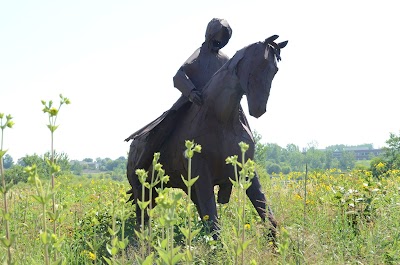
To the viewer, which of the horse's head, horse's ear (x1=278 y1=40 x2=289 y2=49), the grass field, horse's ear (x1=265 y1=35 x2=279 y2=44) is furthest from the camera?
horse's ear (x1=278 y1=40 x2=289 y2=49)

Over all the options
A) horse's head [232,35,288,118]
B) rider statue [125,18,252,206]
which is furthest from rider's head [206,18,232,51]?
horse's head [232,35,288,118]

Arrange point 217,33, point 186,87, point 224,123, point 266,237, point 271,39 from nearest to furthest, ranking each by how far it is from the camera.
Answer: point 266,237 → point 271,39 → point 224,123 → point 186,87 → point 217,33

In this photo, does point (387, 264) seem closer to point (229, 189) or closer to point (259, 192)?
point (259, 192)

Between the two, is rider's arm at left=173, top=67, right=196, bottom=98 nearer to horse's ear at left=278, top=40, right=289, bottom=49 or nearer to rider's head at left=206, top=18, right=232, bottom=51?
rider's head at left=206, top=18, right=232, bottom=51

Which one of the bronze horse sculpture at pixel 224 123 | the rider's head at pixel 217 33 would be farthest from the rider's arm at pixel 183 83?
the rider's head at pixel 217 33

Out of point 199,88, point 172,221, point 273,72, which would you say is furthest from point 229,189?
point 172,221

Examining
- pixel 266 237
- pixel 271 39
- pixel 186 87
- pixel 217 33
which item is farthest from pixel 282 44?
pixel 266 237

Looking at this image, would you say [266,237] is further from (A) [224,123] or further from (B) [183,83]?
(B) [183,83]

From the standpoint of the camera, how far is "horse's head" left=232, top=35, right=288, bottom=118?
453cm

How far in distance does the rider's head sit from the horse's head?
0.82 metres

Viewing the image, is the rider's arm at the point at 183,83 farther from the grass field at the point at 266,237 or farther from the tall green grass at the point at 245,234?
the grass field at the point at 266,237

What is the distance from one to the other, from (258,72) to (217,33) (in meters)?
1.12

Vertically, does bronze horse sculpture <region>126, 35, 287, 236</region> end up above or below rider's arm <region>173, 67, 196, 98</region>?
below

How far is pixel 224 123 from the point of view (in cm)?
508
